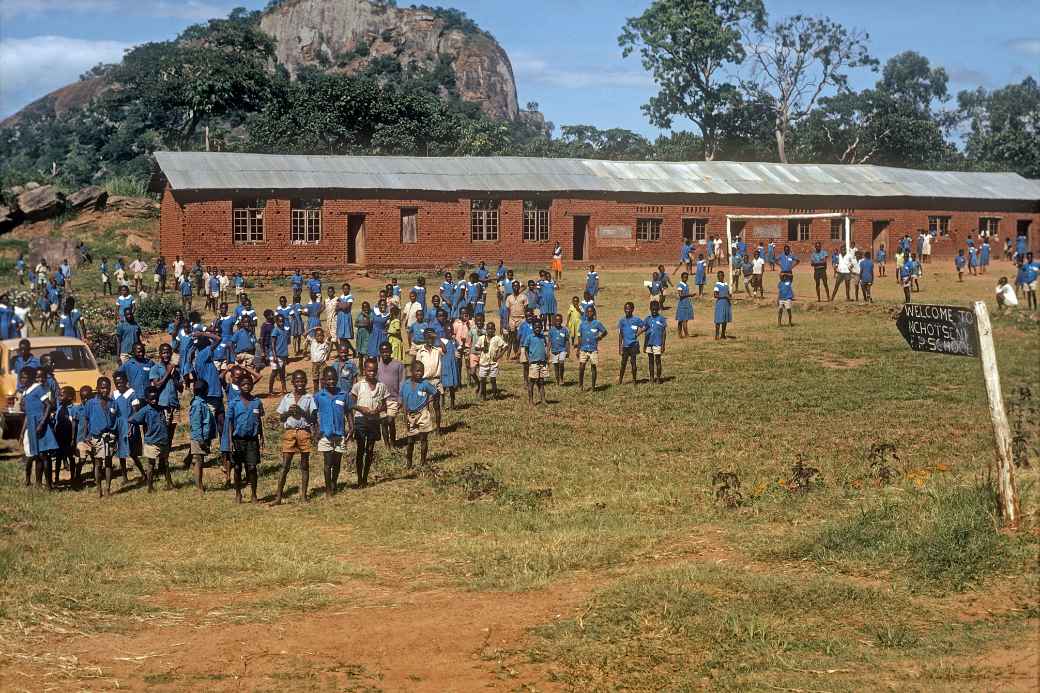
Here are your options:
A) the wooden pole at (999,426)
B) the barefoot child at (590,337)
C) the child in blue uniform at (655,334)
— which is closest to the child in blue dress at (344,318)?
the barefoot child at (590,337)

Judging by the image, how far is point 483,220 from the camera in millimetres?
45344

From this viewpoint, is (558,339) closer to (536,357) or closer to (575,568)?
(536,357)

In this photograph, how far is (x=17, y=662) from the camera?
30.7ft

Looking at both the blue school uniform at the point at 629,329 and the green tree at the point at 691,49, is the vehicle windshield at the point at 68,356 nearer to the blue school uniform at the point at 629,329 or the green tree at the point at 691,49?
the blue school uniform at the point at 629,329

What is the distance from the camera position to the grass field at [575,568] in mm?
9125

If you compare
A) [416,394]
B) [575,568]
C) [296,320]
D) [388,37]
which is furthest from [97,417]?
[388,37]

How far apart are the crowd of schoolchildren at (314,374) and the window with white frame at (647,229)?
579 inches

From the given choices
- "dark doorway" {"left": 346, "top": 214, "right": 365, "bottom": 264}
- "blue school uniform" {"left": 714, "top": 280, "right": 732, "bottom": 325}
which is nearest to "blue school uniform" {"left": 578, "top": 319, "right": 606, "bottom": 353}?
"blue school uniform" {"left": 714, "top": 280, "right": 732, "bottom": 325}

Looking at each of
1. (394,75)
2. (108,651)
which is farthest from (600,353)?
(394,75)

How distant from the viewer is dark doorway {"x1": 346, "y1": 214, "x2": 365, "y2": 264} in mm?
43438

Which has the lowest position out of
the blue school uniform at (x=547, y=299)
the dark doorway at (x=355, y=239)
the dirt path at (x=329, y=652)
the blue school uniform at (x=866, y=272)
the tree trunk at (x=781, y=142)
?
the dirt path at (x=329, y=652)

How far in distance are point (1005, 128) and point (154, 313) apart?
60.0m

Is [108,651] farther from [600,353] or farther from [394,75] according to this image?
[394,75]

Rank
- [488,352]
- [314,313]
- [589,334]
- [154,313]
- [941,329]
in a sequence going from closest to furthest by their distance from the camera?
[941,329], [488,352], [589,334], [314,313], [154,313]
